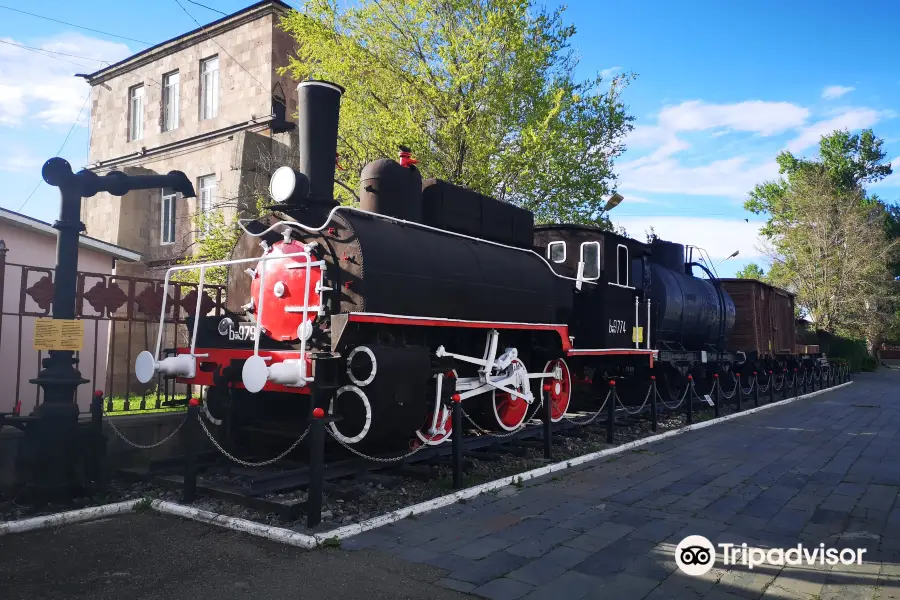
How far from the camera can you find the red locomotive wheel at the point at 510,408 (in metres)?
9.04

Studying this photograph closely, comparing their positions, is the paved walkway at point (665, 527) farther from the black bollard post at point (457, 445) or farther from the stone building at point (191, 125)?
the stone building at point (191, 125)

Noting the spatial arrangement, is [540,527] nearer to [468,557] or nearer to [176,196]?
[468,557]

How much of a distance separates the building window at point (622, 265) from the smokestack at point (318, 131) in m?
6.36

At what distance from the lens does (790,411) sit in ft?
47.7

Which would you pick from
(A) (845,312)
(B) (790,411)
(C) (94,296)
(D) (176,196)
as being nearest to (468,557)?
(C) (94,296)

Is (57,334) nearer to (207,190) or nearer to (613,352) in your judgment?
(613,352)

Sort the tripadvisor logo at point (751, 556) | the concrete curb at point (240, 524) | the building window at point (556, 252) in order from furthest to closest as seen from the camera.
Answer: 1. the building window at point (556, 252)
2. the concrete curb at point (240, 524)
3. the tripadvisor logo at point (751, 556)

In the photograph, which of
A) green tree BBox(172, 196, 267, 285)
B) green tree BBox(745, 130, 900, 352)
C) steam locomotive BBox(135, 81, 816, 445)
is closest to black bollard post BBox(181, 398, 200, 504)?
steam locomotive BBox(135, 81, 816, 445)

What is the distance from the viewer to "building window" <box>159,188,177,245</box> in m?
21.2

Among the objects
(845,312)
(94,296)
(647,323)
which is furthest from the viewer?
(845,312)

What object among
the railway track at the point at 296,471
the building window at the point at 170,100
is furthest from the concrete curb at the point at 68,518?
the building window at the point at 170,100

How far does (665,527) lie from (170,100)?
2207cm

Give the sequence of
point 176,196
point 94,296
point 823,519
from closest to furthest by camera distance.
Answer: point 823,519, point 94,296, point 176,196

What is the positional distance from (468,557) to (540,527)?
94cm
